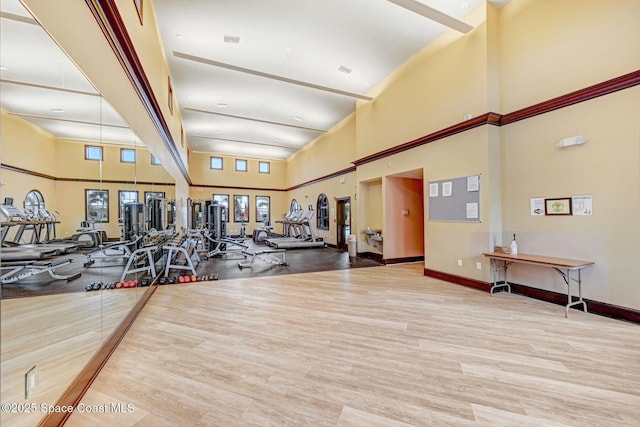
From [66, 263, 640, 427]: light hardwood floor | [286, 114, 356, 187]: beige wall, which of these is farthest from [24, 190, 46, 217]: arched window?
[286, 114, 356, 187]: beige wall

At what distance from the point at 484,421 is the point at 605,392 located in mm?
1077

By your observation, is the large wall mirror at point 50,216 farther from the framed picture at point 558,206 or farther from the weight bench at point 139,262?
the framed picture at point 558,206

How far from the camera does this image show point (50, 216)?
1718 mm

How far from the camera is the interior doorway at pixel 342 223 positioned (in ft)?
32.4

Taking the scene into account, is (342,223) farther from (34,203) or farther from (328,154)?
(34,203)

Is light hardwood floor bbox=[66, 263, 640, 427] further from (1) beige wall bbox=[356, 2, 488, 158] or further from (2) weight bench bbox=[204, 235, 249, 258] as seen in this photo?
(2) weight bench bbox=[204, 235, 249, 258]

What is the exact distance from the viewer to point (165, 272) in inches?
218

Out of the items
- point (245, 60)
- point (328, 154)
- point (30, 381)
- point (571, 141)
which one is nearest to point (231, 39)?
point (245, 60)

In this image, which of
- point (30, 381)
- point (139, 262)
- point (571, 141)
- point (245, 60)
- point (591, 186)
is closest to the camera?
point (30, 381)

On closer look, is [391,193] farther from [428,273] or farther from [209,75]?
[209,75]

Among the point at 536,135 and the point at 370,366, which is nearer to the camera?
the point at 370,366

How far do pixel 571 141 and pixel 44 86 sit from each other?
18.5 ft

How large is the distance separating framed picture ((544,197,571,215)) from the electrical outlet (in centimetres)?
569

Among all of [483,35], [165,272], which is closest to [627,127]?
[483,35]
